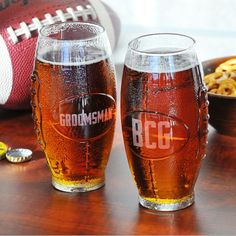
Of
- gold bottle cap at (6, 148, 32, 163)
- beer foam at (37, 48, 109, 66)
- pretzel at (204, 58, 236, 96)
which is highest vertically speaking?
beer foam at (37, 48, 109, 66)

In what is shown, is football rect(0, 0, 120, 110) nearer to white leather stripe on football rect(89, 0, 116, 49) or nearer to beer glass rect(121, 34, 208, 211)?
white leather stripe on football rect(89, 0, 116, 49)

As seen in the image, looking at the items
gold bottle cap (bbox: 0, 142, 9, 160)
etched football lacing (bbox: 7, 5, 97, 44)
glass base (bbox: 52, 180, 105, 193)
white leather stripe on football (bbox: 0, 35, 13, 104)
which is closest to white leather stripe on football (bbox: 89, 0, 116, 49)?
etched football lacing (bbox: 7, 5, 97, 44)

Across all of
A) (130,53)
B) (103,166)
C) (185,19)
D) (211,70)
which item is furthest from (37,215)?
(185,19)

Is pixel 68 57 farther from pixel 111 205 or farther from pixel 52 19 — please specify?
pixel 52 19

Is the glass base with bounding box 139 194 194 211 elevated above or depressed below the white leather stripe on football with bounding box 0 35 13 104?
below

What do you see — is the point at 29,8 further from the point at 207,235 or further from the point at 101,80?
the point at 207,235
